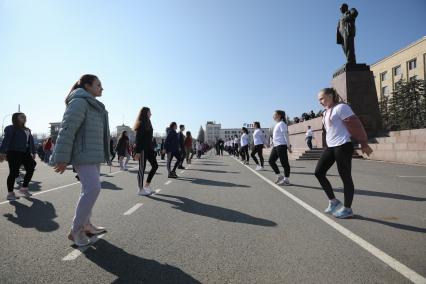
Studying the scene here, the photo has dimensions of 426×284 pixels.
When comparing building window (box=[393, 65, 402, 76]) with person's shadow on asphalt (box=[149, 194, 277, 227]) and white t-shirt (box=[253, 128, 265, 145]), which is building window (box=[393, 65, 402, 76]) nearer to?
white t-shirt (box=[253, 128, 265, 145])

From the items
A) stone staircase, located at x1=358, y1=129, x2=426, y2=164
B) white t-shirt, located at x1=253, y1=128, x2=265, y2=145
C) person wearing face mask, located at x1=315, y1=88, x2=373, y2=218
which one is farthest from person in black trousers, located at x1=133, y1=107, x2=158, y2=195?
stone staircase, located at x1=358, y1=129, x2=426, y2=164

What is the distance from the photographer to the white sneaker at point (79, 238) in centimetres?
408

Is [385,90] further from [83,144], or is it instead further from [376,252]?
[83,144]

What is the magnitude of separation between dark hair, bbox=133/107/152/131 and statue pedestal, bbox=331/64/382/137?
16.9m

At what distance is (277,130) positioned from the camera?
1012cm

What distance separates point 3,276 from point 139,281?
1204 mm

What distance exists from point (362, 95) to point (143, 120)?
58.7ft

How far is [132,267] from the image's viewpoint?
3.36m

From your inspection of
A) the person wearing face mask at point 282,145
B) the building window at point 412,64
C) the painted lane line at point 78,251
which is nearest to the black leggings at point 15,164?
the painted lane line at point 78,251

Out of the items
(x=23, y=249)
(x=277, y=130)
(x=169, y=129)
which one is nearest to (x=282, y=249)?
(x=23, y=249)

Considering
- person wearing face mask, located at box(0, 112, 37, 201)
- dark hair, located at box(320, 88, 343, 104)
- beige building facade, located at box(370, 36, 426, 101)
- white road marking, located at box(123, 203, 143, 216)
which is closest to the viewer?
dark hair, located at box(320, 88, 343, 104)

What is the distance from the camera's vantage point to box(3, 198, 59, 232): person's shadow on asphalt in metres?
5.21

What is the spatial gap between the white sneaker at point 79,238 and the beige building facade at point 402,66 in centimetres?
6068

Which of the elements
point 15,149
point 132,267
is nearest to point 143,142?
point 15,149
